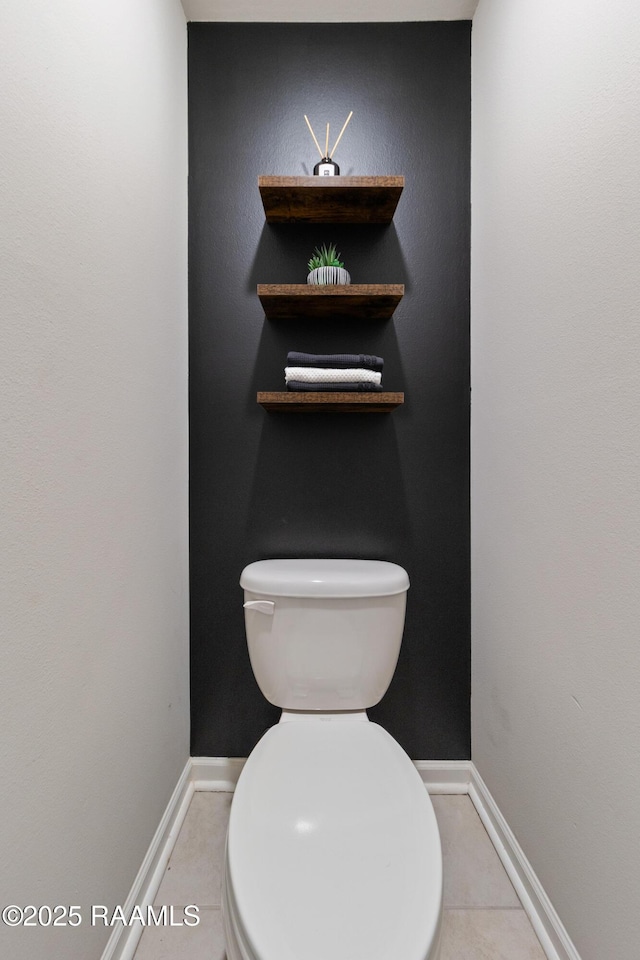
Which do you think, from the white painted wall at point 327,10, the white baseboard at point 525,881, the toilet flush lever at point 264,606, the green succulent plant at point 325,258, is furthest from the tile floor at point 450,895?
the white painted wall at point 327,10

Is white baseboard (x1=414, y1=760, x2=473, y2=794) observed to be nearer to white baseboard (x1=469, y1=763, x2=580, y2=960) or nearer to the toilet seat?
white baseboard (x1=469, y1=763, x2=580, y2=960)

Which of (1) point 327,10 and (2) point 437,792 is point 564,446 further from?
(1) point 327,10

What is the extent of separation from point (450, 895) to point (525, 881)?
0.58ft

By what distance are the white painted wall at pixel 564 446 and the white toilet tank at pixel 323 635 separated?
33 cm

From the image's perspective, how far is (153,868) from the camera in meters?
1.19

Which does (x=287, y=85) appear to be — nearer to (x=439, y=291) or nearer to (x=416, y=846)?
(x=439, y=291)

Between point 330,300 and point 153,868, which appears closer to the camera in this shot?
point 153,868

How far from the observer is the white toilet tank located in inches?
50.6

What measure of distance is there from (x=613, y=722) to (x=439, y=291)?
3.87 ft

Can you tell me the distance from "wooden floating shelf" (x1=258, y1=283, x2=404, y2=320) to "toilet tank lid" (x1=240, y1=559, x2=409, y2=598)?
0.71m

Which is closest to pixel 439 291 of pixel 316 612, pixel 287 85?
pixel 287 85

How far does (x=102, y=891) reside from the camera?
935 mm

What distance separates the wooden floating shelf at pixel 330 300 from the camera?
133 centimetres

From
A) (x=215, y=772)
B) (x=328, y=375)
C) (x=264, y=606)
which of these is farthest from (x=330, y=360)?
(x=215, y=772)
